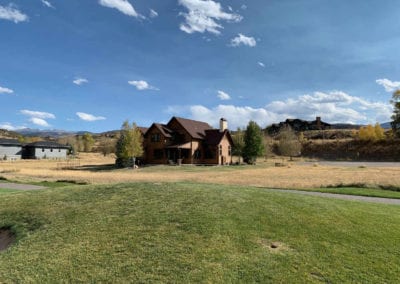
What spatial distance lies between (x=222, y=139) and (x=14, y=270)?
53.5 metres

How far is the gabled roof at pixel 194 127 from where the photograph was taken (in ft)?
187

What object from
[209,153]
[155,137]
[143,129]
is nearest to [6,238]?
[155,137]

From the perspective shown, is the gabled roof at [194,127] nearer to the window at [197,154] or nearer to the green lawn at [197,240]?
the window at [197,154]

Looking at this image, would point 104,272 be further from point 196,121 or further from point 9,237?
point 196,121

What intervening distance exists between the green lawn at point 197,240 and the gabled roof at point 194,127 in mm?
45628

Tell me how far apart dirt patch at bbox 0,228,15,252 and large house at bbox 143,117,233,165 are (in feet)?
144

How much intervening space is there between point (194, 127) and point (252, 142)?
449 inches

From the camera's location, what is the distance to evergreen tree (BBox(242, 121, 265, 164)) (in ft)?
203

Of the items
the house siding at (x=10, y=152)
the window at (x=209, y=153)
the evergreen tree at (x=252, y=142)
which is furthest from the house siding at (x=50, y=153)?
the evergreen tree at (x=252, y=142)

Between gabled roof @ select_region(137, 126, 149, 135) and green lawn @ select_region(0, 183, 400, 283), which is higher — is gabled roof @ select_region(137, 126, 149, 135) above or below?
above

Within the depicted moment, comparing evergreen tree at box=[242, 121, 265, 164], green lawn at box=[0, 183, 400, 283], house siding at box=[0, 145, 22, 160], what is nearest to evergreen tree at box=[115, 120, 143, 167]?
evergreen tree at box=[242, 121, 265, 164]

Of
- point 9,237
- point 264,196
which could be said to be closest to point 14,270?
point 9,237

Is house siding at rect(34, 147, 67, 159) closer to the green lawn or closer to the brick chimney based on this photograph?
the brick chimney

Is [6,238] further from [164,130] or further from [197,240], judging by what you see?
[164,130]
